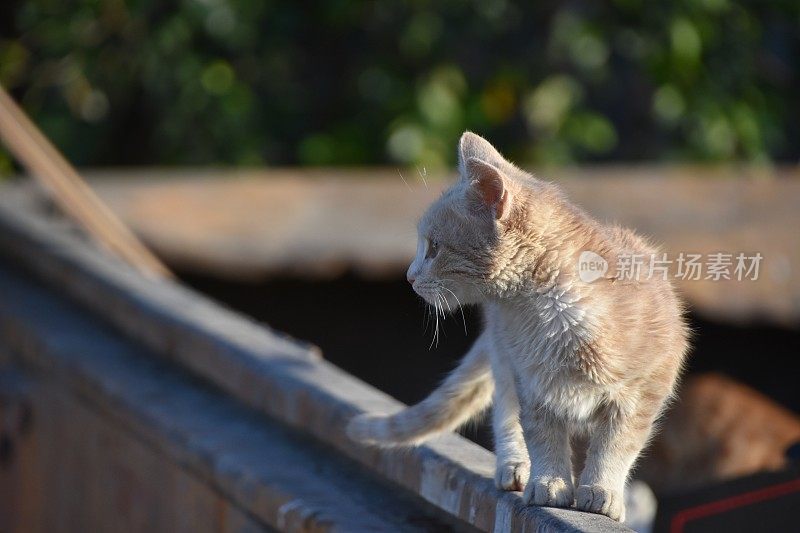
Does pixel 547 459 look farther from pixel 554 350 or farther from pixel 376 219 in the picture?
pixel 376 219

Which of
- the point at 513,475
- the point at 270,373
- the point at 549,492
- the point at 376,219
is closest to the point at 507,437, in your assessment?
the point at 513,475

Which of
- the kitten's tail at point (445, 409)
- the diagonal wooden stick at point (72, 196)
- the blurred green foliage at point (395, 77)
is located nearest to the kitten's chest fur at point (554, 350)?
the kitten's tail at point (445, 409)

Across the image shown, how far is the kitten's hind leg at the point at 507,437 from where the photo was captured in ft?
5.15

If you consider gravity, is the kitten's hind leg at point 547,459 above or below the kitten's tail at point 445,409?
above

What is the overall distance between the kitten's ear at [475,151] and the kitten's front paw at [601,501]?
0.43m

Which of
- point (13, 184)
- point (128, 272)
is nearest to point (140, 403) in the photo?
point (128, 272)

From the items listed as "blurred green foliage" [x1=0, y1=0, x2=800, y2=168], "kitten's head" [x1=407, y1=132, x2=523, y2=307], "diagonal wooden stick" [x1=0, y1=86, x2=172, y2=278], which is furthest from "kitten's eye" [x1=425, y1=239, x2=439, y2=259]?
"blurred green foliage" [x1=0, y1=0, x2=800, y2=168]

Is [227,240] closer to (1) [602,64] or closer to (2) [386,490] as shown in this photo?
(2) [386,490]

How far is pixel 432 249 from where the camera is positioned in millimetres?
1521

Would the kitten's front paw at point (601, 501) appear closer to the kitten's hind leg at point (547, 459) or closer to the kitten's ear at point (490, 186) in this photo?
the kitten's hind leg at point (547, 459)

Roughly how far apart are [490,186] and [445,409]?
456 mm

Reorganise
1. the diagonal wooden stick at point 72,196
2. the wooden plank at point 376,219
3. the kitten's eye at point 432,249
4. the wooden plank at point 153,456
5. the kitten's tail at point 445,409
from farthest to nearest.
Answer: the wooden plank at point 376,219
the diagonal wooden stick at point 72,196
the wooden plank at point 153,456
the kitten's tail at point 445,409
the kitten's eye at point 432,249

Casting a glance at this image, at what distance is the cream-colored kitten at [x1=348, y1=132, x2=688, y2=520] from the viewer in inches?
56.0

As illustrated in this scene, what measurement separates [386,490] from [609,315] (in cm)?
64
